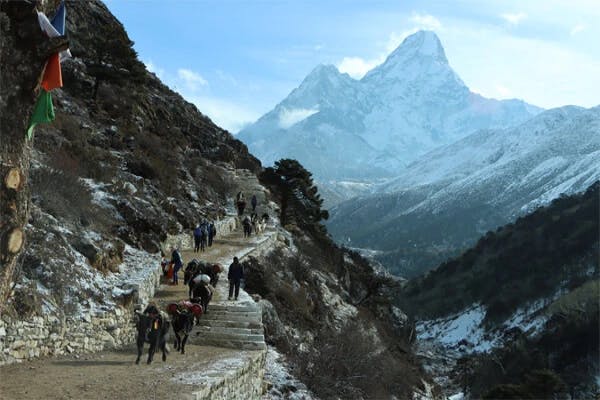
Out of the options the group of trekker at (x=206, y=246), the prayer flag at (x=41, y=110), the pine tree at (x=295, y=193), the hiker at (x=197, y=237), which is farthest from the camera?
the pine tree at (x=295, y=193)

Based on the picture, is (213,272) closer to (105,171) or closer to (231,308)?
(231,308)

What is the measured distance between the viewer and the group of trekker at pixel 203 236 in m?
26.3

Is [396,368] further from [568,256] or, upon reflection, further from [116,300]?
[568,256]

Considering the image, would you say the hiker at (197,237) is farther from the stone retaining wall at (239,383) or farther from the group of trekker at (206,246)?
the stone retaining wall at (239,383)

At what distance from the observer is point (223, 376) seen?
1302 cm

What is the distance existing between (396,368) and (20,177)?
Answer: 25310mm

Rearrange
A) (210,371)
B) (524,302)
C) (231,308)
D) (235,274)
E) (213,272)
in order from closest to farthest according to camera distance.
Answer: (210,371) → (231,308) → (235,274) → (213,272) → (524,302)

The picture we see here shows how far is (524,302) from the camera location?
316ft

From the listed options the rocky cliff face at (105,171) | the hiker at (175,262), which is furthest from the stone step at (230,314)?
the hiker at (175,262)

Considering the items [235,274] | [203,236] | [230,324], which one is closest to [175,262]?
[235,274]

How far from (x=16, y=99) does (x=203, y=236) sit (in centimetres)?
2083

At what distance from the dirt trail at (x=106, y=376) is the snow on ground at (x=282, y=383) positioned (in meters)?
2.37

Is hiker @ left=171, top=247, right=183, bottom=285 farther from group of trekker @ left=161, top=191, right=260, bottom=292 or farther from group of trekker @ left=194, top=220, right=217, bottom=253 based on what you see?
group of trekker @ left=194, top=220, right=217, bottom=253

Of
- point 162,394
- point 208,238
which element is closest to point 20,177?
point 162,394
